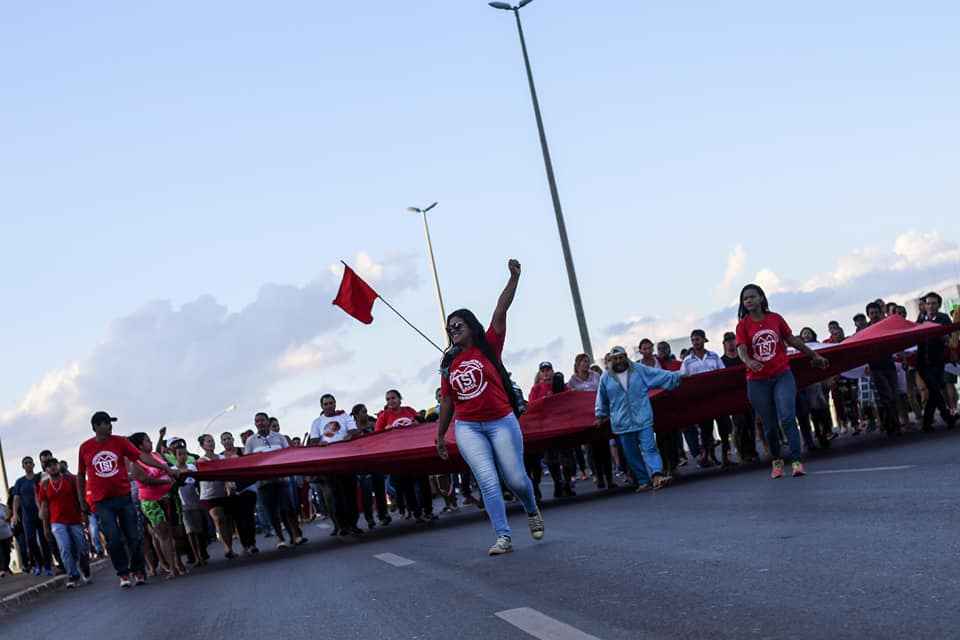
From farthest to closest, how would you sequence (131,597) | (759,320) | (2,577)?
(2,577)
(131,597)
(759,320)

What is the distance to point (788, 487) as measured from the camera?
1283 cm

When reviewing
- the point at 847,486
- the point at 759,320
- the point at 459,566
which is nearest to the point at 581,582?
the point at 459,566

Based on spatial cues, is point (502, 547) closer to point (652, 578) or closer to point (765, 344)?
point (652, 578)

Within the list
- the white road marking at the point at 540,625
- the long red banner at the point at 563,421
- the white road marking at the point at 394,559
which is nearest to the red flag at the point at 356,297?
the long red banner at the point at 563,421

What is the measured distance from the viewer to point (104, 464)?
643 inches

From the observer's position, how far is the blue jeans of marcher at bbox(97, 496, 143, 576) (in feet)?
54.0

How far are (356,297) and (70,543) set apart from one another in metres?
6.19

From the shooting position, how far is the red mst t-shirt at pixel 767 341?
13.8 meters

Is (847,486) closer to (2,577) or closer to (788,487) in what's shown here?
(788,487)

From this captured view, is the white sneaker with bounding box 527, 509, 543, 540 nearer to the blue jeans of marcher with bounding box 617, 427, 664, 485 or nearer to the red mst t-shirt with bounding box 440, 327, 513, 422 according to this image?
the red mst t-shirt with bounding box 440, 327, 513, 422

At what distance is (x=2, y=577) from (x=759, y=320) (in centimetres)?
1768

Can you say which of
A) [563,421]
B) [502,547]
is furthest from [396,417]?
[502,547]

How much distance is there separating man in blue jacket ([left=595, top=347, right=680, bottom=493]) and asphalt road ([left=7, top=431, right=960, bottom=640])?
118cm

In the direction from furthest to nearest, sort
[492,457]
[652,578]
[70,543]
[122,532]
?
1. [70,543]
2. [122,532]
3. [492,457]
4. [652,578]
